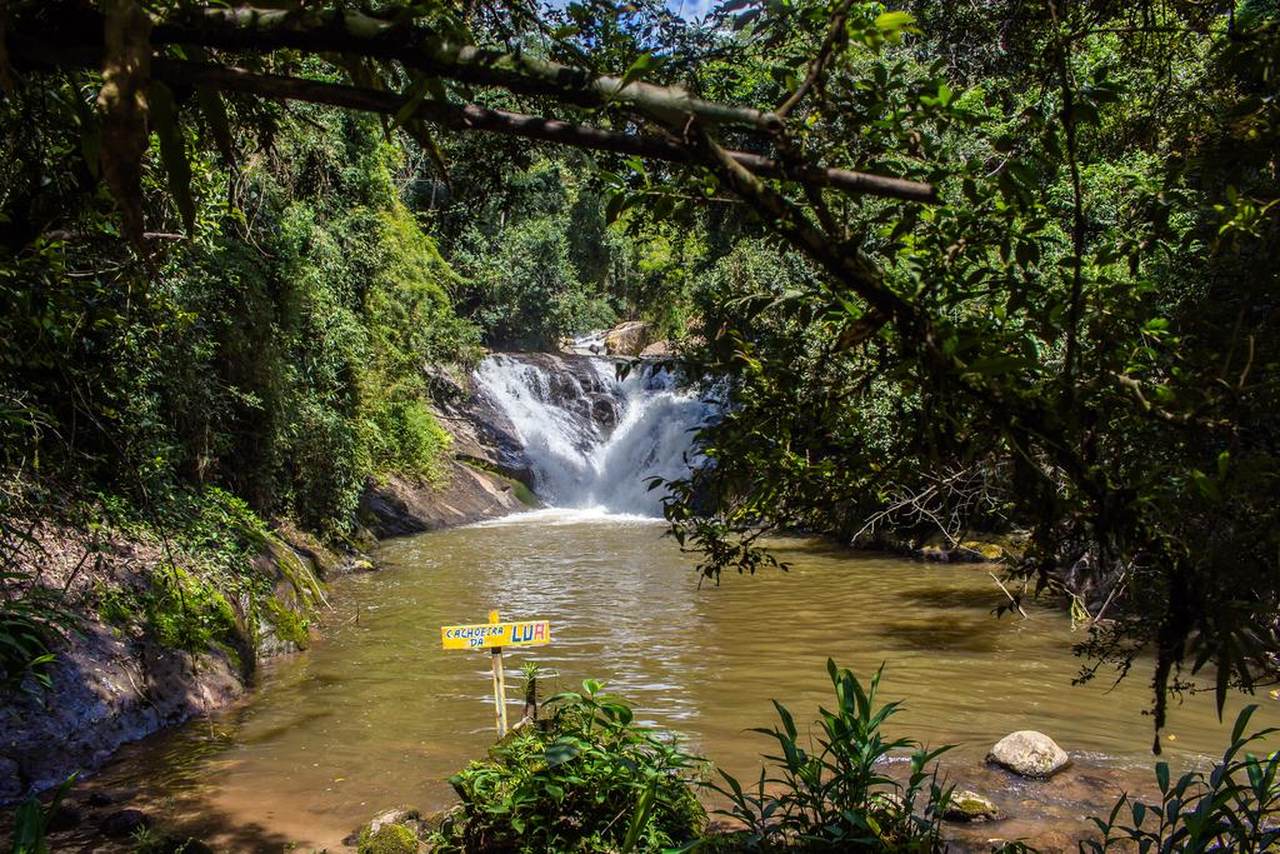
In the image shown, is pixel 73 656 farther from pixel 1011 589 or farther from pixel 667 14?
pixel 1011 589

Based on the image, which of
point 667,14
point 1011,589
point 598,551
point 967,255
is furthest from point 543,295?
point 967,255

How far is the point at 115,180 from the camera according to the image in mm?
1341

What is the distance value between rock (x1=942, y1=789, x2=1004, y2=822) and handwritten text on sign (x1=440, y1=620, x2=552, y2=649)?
2.79 meters

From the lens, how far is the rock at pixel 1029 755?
6211 millimetres

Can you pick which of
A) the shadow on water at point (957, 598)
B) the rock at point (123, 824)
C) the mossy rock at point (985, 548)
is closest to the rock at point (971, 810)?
the rock at point (123, 824)

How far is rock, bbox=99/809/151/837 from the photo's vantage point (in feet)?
16.2

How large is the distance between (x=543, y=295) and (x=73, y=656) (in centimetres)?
3185

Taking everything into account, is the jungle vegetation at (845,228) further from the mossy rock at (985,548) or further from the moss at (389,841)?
the mossy rock at (985,548)

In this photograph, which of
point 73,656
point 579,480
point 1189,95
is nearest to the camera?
point 1189,95

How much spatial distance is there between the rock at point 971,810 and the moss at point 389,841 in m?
3.19

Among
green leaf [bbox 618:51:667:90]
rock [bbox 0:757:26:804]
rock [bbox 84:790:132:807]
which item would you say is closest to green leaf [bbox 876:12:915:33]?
green leaf [bbox 618:51:667:90]

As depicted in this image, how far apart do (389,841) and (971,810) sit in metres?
3.50

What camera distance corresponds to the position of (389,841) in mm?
4816

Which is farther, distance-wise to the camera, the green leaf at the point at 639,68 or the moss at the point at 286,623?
the moss at the point at 286,623
